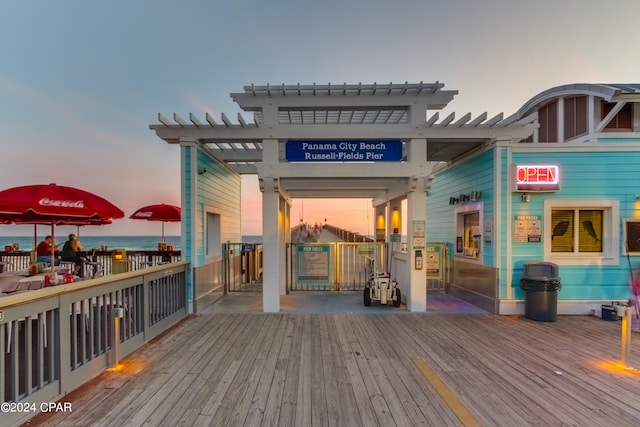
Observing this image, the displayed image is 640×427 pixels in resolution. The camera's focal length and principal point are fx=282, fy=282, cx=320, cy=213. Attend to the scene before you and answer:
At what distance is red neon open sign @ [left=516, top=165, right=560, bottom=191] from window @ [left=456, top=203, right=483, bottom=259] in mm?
978

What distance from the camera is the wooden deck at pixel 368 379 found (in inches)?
102

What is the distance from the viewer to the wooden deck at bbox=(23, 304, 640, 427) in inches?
102

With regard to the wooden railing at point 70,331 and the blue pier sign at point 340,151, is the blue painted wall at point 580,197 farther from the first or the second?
the wooden railing at point 70,331

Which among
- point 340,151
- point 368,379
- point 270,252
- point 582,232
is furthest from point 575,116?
point 368,379

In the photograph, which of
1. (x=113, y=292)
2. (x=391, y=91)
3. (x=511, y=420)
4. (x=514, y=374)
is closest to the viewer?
(x=511, y=420)

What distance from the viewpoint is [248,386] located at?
3.13 m

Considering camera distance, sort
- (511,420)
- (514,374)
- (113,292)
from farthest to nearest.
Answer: (113,292) → (514,374) → (511,420)

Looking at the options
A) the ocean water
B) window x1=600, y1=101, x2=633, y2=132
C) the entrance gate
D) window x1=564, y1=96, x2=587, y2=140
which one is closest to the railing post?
the entrance gate

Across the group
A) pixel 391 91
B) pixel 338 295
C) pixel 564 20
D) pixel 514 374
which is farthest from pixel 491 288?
pixel 564 20

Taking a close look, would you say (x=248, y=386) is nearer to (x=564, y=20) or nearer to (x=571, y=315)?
(x=571, y=315)

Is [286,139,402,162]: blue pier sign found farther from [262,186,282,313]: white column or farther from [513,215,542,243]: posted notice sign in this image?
[513,215,542,243]: posted notice sign

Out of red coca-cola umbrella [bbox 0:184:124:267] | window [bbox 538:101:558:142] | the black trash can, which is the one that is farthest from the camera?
window [bbox 538:101:558:142]

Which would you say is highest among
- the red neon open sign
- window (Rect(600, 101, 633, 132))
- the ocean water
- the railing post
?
window (Rect(600, 101, 633, 132))

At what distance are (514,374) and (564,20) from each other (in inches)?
465
